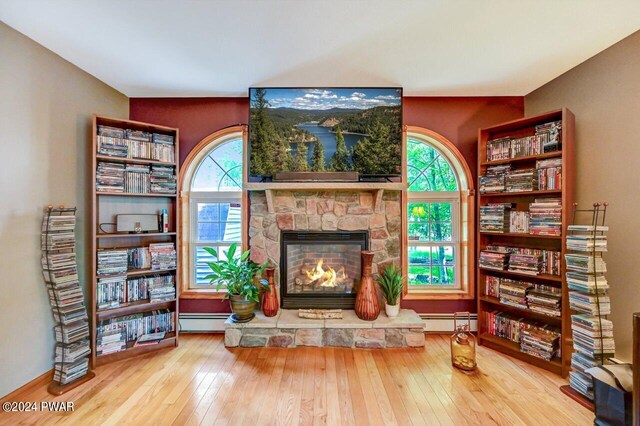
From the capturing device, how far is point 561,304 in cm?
218

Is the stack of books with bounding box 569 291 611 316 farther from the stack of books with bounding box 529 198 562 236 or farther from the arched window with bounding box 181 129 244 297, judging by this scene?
the arched window with bounding box 181 129 244 297

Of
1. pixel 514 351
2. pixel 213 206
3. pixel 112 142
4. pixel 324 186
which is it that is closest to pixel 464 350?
pixel 514 351

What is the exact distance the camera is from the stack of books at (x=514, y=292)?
238cm

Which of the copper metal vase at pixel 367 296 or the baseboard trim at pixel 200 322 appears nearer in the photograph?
the copper metal vase at pixel 367 296

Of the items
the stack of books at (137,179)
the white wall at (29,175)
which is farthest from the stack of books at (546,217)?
the white wall at (29,175)

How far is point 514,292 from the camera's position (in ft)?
7.97

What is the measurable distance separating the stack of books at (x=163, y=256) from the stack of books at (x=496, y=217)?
3.12 m

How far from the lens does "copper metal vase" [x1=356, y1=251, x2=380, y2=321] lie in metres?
2.55

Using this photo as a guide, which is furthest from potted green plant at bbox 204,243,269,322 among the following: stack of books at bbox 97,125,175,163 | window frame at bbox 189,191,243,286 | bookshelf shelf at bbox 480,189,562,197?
bookshelf shelf at bbox 480,189,562,197

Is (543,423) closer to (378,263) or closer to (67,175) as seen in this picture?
(378,263)

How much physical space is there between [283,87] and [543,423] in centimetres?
329

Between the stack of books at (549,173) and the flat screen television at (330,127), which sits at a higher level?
the flat screen television at (330,127)

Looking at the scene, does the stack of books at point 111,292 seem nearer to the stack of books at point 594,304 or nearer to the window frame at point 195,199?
the window frame at point 195,199

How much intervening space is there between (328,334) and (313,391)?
0.65 m
